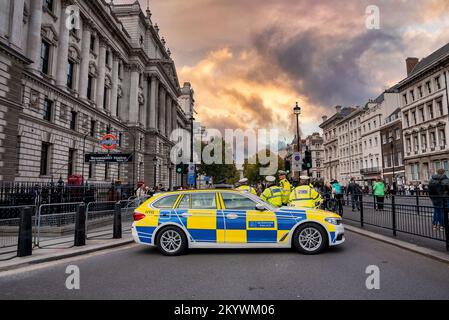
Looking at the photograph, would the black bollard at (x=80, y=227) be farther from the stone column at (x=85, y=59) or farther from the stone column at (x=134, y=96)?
the stone column at (x=134, y=96)

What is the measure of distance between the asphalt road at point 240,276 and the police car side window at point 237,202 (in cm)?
102

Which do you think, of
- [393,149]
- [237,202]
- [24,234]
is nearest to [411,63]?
[393,149]

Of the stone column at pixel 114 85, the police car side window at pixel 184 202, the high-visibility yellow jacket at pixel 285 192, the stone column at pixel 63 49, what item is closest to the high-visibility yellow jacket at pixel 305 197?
the high-visibility yellow jacket at pixel 285 192

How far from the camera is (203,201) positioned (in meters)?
6.98

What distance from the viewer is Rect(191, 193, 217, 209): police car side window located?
690 centimetres

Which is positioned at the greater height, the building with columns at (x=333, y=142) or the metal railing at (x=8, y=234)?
the building with columns at (x=333, y=142)

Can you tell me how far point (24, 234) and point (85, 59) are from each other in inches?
1135

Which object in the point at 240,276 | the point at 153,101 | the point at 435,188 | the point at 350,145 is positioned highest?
the point at 153,101

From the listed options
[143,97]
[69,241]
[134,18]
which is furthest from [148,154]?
[69,241]

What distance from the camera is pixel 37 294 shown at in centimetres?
432

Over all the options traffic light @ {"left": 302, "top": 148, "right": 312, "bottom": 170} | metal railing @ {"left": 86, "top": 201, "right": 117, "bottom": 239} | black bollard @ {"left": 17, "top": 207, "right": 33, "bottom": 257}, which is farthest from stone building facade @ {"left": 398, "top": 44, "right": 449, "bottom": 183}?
black bollard @ {"left": 17, "top": 207, "right": 33, "bottom": 257}

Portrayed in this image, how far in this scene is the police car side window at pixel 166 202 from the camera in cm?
704

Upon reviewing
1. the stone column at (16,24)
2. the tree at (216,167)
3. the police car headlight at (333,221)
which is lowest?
the police car headlight at (333,221)

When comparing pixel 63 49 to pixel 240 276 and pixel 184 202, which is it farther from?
pixel 240 276
